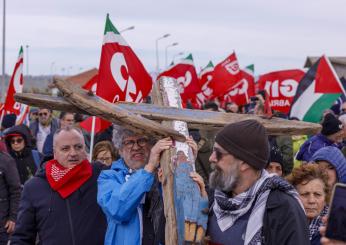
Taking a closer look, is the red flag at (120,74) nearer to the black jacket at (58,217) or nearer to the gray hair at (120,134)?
the black jacket at (58,217)

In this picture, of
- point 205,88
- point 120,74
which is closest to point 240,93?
point 205,88

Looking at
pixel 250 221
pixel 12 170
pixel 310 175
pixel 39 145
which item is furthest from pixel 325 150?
pixel 39 145

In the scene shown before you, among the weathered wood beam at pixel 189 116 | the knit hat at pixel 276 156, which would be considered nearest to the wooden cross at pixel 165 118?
the weathered wood beam at pixel 189 116

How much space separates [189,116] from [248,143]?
0.81m

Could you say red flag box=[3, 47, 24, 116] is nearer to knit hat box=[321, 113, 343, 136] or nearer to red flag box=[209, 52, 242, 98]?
knit hat box=[321, 113, 343, 136]

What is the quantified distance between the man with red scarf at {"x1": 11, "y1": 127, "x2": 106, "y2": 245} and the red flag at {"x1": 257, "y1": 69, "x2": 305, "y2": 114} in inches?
320

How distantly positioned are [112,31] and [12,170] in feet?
6.30

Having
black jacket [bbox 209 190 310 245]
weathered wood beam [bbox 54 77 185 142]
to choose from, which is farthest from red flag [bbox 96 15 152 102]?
black jacket [bbox 209 190 310 245]

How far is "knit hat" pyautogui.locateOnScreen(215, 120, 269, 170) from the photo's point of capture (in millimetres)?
3283

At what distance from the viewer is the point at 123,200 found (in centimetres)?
395

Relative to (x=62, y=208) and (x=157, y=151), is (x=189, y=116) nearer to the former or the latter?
(x=157, y=151)

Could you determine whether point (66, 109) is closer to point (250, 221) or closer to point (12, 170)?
point (250, 221)

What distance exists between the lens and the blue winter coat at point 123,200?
12.8 feet

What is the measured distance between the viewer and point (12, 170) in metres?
7.33
